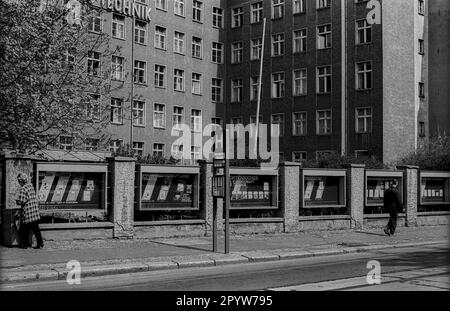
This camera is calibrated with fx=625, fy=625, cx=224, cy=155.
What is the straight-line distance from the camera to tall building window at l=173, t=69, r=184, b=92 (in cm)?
5438

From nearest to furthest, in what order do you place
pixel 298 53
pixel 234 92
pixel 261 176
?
1. pixel 261 176
2. pixel 298 53
3. pixel 234 92

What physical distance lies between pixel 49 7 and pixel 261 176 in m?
8.47

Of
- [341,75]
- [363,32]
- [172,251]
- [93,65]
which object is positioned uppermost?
[363,32]

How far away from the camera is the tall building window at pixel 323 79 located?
2021 inches

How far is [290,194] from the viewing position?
21.2 m

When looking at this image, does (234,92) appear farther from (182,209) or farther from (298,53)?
(182,209)

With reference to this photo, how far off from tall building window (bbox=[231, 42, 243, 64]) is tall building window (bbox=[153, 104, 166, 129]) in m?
9.27

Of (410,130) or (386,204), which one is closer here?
(386,204)

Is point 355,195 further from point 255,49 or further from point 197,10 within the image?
point 197,10

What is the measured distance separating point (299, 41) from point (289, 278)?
43978 mm

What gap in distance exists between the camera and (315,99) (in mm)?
51938

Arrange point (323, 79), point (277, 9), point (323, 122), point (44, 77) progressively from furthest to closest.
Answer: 1. point (277, 9)
2. point (323, 79)
3. point (323, 122)
4. point (44, 77)

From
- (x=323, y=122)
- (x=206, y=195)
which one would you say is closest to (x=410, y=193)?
(x=206, y=195)
